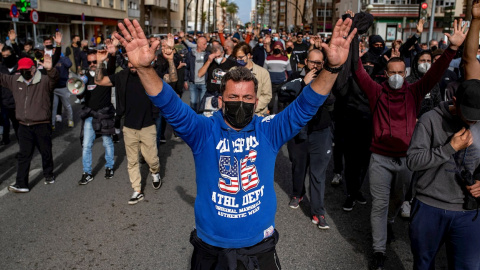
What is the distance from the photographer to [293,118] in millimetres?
2586

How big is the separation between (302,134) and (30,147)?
162 inches

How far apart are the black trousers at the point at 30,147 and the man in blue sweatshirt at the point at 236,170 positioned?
189 inches

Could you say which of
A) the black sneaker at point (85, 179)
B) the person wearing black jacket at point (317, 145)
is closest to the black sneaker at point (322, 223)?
the person wearing black jacket at point (317, 145)

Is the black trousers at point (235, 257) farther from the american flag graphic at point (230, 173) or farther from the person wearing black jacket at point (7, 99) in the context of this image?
the person wearing black jacket at point (7, 99)

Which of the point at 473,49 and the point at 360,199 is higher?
the point at 473,49

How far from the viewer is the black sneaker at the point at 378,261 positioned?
4.34 metres

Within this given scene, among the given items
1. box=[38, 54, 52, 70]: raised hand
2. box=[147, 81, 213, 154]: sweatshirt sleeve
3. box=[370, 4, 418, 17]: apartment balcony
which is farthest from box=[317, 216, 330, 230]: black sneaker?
box=[370, 4, 418, 17]: apartment balcony

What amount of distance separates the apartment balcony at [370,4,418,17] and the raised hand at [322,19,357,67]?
65.0 meters

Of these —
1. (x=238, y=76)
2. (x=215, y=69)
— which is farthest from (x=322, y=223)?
(x=215, y=69)

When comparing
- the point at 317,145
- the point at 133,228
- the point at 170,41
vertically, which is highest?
the point at 170,41

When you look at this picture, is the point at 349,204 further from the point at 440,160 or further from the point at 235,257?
the point at 235,257

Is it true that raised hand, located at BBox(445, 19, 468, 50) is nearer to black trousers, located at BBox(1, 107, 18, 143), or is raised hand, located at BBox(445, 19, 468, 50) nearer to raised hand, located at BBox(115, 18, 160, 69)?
raised hand, located at BBox(115, 18, 160, 69)

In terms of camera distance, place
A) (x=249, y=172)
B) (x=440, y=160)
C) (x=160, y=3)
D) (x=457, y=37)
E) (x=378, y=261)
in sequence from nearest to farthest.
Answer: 1. (x=249, y=172)
2. (x=440, y=160)
3. (x=457, y=37)
4. (x=378, y=261)
5. (x=160, y=3)

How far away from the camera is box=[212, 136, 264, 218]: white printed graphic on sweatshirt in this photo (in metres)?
2.66
